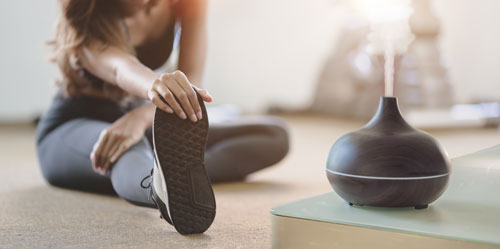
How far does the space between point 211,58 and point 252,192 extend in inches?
115

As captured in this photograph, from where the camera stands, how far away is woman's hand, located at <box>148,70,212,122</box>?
976 mm

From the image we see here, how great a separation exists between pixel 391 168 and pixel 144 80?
509 mm

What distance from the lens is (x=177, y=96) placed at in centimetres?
98

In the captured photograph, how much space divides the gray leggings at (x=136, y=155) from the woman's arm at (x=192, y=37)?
0.19m

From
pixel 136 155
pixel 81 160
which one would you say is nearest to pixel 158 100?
pixel 136 155

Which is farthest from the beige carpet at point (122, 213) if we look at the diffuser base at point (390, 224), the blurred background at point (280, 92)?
the diffuser base at point (390, 224)

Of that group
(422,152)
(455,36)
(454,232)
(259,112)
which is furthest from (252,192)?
(455,36)

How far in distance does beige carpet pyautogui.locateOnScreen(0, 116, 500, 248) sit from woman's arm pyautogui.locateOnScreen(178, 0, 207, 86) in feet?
1.06

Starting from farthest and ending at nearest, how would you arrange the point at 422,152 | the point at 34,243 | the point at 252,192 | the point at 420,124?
the point at 420,124 → the point at 252,192 → the point at 34,243 → the point at 422,152

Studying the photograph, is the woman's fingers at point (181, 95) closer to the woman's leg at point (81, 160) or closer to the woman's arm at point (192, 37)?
the woman's leg at point (81, 160)

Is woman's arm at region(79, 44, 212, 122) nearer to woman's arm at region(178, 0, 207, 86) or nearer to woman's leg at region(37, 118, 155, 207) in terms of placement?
woman's leg at region(37, 118, 155, 207)

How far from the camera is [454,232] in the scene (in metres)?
0.79

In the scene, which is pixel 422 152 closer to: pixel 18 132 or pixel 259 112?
pixel 18 132

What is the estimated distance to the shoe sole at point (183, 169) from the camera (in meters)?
0.99
